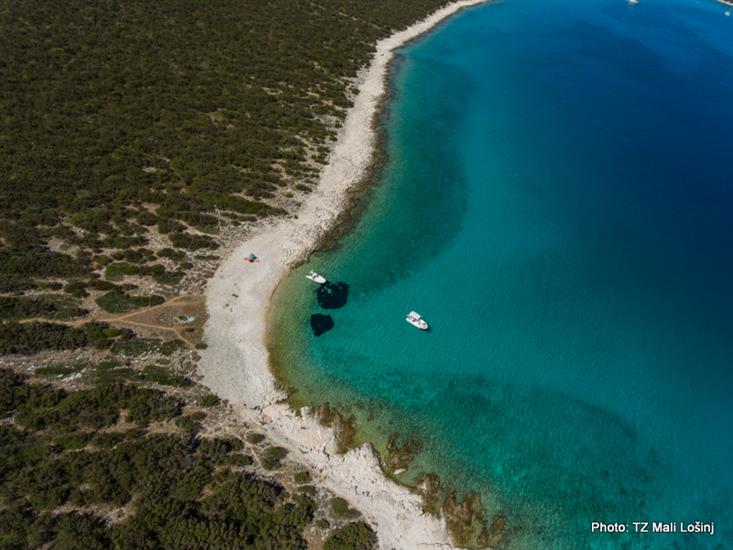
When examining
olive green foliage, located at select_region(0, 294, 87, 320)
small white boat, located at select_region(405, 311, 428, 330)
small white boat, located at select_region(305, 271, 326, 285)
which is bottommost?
olive green foliage, located at select_region(0, 294, 87, 320)

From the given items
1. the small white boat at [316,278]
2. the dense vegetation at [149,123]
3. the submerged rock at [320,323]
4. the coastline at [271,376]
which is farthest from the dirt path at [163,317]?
the small white boat at [316,278]

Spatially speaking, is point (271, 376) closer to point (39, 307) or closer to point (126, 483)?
point (126, 483)

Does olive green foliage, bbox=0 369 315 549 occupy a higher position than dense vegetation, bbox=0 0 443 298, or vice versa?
dense vegetation, bbox=0 0 443 298

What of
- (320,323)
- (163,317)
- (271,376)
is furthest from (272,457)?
(163,317)

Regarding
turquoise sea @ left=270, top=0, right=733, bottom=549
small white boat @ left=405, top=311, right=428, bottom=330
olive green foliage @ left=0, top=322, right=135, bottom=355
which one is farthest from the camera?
small white boat @ left=405, top=311, right=428, bottom=330

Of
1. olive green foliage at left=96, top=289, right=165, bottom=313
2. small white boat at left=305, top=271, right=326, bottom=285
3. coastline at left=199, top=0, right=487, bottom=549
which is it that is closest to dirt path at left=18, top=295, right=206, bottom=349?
olive green foliage at left=96, top=289, right=165, bottom=313

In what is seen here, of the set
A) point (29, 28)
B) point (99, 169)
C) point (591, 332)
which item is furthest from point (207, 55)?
point (591, 332)

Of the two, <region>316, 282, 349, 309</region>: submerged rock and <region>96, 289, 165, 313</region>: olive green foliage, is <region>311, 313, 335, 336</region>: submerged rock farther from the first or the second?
<region>96, 289, 165, 313</region>: olive green foliage
